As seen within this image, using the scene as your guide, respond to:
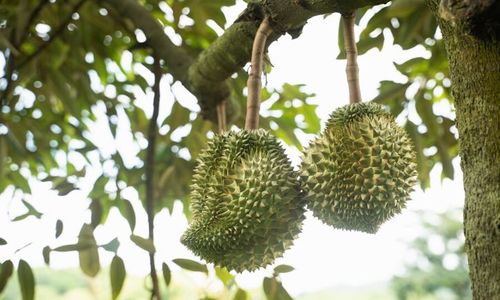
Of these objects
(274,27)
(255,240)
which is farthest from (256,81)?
(255,240)

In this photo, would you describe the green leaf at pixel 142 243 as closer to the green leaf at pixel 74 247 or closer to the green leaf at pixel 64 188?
the green leaf at pixel 74 247

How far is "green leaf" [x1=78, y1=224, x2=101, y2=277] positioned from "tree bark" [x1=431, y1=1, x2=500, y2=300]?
732 mm

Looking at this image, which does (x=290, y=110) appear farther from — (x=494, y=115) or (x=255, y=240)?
(x=494, y=115)

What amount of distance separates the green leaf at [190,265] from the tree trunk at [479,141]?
0.66 metres

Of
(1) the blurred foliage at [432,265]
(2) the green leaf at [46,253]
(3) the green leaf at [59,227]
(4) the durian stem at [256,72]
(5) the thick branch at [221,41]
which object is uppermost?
(1) the blurred foliage at [432,265]

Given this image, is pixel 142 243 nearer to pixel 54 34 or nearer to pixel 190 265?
pixel 190 265

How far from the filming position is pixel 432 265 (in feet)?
40.7

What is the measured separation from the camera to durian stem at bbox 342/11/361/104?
3.48ft

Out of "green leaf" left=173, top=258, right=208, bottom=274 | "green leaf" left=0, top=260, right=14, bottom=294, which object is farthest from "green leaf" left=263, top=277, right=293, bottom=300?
"green leaf" left=0, top=260, right=14, bottom=294

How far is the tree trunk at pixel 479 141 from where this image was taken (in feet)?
2.09

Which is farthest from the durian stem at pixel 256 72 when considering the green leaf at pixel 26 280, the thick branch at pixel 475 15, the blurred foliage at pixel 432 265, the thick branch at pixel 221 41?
the blurred foliage at pixel 432 265

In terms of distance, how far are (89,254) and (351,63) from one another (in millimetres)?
606

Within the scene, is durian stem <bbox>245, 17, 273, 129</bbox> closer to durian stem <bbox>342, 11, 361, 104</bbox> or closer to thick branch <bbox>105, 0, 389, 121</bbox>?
thick branch <bbox>105, 0, 389, 121</bbox>

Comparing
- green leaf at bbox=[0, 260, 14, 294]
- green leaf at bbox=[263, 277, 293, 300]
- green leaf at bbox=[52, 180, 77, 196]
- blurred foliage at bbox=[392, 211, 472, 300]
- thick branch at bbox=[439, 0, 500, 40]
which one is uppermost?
blurred foliage at bbox=[392, 211, 472, 300]
